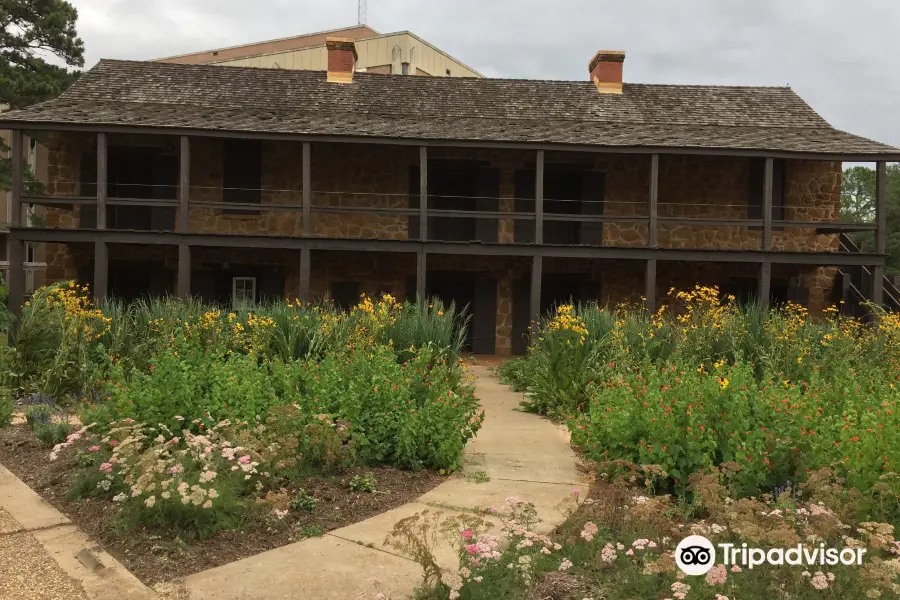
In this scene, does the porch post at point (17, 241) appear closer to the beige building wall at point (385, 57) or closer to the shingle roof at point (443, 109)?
the shingle roof at point (443, 109)

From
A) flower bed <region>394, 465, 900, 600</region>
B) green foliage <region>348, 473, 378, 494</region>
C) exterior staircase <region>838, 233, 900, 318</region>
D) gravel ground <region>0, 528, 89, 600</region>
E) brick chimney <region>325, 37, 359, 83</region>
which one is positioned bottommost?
gravel ground <region>0, 528, 89, 600</region>

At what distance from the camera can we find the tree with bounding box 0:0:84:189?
23.5m

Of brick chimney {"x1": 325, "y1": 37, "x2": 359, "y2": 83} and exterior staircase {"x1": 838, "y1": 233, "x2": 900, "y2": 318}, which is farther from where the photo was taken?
brick chimney {"x1": 325, "y1": 37, "x2": 359, "y2": 83}

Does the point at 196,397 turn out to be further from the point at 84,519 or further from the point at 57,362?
the point at 57,362

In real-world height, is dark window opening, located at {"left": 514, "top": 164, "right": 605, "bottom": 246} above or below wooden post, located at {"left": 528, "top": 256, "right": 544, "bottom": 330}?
above

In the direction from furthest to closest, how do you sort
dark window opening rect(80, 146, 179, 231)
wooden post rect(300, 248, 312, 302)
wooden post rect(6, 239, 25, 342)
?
dark window opening rect(80, 146, 179, 231), wooden post rect(300, 248, 312, 302), wooden post rect(6, 239, 25, 342)

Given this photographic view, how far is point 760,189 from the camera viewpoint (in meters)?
16.6

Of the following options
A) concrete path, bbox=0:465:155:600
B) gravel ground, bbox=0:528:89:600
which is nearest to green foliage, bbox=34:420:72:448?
concrete path, bbox=0:465:155:600

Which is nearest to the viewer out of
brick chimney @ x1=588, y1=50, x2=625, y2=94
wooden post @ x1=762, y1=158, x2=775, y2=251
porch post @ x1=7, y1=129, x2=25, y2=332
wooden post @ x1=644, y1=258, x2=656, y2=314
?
porch post @ x1=7, y1=129, x2=25, y2=332

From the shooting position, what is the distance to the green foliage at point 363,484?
4879 millimetres

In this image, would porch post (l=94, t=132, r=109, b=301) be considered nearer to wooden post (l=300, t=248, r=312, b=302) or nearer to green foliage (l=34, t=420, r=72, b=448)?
wooden post (l=300, t=248, r=312, b=302)

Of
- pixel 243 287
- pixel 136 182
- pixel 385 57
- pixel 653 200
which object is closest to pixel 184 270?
pixel 243 287

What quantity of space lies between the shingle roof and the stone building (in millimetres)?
89

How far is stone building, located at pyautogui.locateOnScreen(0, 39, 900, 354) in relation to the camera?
1571 centimetres
